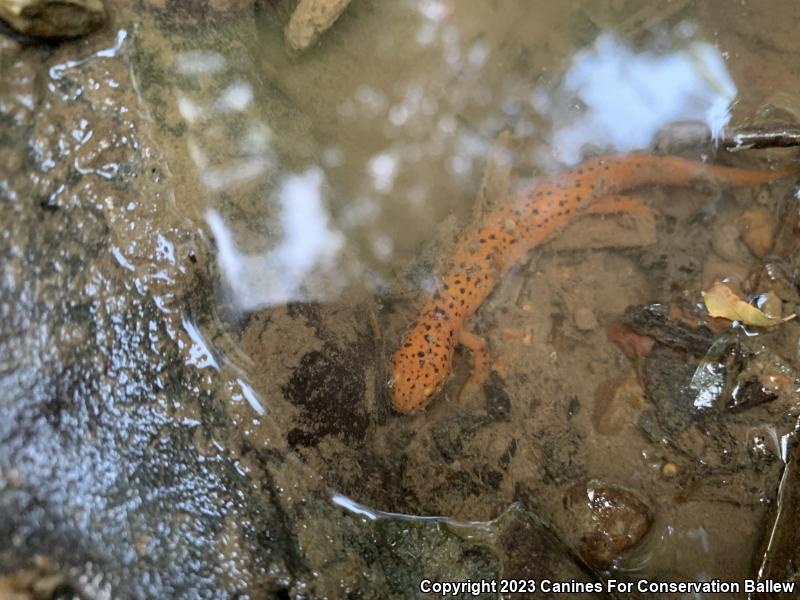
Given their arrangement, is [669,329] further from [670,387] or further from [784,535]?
[784,535]

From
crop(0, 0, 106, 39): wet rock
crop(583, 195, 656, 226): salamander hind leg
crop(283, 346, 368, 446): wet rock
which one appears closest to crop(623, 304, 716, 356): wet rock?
crop(583, 195, 656, 226): salamander hind leg

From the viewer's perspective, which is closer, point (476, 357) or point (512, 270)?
point (476, 357)

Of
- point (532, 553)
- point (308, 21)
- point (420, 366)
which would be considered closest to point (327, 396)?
point (420, 366)

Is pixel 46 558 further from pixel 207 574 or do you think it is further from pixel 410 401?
pixel 410 401

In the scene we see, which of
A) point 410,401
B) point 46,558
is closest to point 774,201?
point 410,401

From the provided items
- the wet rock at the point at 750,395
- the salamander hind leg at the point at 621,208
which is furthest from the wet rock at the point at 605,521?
the salamander hind leg at the point at 621,208

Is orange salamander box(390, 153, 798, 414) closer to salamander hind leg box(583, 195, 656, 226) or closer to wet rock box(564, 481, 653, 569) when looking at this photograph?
salamander hind leg box(583, 195, 656, 226)
